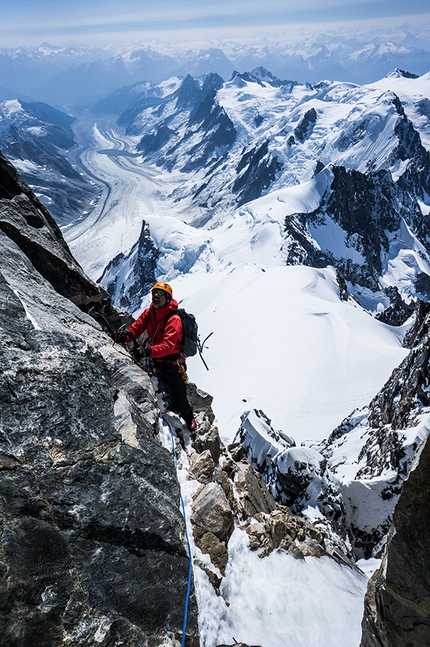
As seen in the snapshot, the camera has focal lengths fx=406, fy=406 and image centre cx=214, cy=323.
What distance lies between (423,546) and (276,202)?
3973 inches

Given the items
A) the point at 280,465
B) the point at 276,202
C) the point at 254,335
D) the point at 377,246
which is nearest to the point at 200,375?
the point at 254,335

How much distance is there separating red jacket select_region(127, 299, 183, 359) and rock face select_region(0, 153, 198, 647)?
2.03m

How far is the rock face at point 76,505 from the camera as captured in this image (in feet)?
12.1

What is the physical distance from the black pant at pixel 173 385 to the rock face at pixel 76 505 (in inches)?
110

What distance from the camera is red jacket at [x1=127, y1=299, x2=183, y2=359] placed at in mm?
7898

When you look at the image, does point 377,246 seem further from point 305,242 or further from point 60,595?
point 60,595

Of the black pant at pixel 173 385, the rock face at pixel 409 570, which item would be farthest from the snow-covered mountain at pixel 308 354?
the rock face at pixel 409 570

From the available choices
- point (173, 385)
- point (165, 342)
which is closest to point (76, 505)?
point (165, 342)

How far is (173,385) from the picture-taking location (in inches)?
351

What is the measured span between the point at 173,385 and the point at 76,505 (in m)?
4.75

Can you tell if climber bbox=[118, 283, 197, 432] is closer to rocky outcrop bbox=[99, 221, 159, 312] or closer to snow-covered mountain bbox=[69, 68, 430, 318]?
snow-covered mountain bbox=[69, 68, 430, 318]

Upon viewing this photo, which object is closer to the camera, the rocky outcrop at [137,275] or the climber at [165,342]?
the climber at [165,342]

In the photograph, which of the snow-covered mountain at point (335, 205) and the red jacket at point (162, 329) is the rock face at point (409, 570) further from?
the snow-covered mountain at point (335, 205)

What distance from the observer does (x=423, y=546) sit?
4.47 meters
